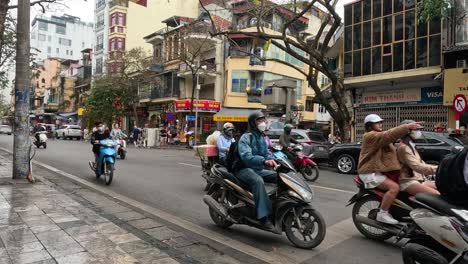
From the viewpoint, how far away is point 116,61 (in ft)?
132

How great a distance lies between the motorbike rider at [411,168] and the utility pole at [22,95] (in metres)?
7.95

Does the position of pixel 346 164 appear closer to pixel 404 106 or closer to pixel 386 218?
pixel 404 106

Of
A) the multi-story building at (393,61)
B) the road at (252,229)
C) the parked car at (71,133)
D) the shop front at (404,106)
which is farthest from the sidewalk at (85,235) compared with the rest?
the parked car at (71,133)

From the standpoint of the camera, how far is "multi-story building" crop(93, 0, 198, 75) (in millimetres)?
50781

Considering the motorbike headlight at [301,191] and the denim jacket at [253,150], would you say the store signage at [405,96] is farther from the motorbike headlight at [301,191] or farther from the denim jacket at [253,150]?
the motorbike headlight at [301,191]

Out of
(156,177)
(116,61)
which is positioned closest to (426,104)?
(156,177)

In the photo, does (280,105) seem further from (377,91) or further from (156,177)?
(156,177)

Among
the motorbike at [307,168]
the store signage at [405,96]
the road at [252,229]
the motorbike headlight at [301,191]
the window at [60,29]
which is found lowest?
the road at [252,229]

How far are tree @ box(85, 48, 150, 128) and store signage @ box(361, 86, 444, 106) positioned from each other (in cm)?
2387

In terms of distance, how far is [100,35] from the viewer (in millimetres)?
54938

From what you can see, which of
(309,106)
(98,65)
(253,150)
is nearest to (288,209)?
(253,150)

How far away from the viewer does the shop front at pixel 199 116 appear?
34.9 metres

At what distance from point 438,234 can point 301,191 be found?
5.63ft

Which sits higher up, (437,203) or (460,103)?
(460,103)
